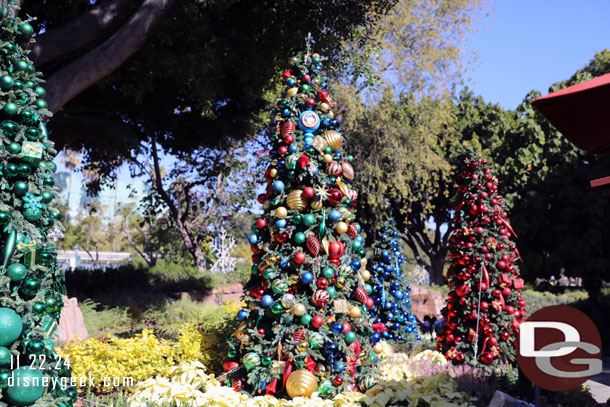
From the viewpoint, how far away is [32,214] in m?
3.38

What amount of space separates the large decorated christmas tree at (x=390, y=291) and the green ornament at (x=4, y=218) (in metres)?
7.38

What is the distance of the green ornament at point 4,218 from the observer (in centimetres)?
322

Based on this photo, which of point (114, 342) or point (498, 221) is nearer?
point (114, 342)

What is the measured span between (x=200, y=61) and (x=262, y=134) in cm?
979

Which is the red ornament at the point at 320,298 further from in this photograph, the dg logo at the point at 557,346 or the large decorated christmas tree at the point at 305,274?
the dg logo at the point at 557,346

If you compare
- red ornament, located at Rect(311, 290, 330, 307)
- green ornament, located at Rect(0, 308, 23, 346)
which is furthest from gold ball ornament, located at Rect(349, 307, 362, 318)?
green ornament, located at Rect(0, 308, 23, 346)

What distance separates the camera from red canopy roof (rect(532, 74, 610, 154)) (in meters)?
2.96

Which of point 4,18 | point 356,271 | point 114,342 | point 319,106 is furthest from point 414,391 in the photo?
point 4,18

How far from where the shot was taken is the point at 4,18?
348 cm

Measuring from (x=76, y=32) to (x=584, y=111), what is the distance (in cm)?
764

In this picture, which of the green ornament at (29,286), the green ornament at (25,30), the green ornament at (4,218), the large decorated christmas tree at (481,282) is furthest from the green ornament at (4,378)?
the large decorated christmas tree at (481,282)

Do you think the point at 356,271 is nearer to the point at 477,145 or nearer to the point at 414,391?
the point at 414,391

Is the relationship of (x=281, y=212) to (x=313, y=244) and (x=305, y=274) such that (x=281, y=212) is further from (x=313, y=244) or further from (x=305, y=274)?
(x=305, y=274)

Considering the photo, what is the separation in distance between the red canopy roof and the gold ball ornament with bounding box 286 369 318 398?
11.0 ft
